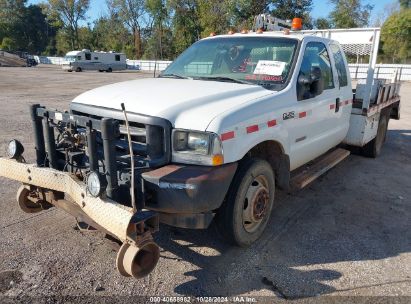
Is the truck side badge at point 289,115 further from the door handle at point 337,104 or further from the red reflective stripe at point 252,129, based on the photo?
the door handle at point 337,104

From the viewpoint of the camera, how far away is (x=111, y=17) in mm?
72562

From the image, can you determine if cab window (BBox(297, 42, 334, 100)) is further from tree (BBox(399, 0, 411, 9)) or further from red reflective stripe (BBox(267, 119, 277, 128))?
tree (BBox(399, 0, 411, 9))

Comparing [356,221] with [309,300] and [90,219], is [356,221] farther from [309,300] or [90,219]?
[90,219]

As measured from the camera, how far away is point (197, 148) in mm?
3096

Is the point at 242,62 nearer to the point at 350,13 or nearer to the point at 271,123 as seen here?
the point at 271,123

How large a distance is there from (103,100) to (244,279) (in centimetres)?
205

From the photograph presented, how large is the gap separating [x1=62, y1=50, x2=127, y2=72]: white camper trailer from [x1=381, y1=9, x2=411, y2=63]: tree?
31.4 meters

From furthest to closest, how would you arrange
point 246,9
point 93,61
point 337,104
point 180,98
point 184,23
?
point 184,23 < point 93,61 < point 246,9 < point 337,104 < point 180,98

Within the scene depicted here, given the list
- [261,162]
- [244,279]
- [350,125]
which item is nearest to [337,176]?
[350,125]

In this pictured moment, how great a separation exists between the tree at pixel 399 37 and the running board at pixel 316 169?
41637 millimetres

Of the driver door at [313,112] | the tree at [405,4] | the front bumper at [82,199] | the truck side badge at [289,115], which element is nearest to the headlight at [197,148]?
the front bumper at [82,199]

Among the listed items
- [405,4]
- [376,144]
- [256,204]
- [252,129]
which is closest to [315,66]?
[252,129]

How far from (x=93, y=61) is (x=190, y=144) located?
42288 mm

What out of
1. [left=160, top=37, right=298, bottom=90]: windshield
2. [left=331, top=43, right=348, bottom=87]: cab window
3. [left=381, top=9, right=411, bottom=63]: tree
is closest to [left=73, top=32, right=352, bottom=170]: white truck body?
[left=160, top=37, right=298, bottom=90]: windshield
